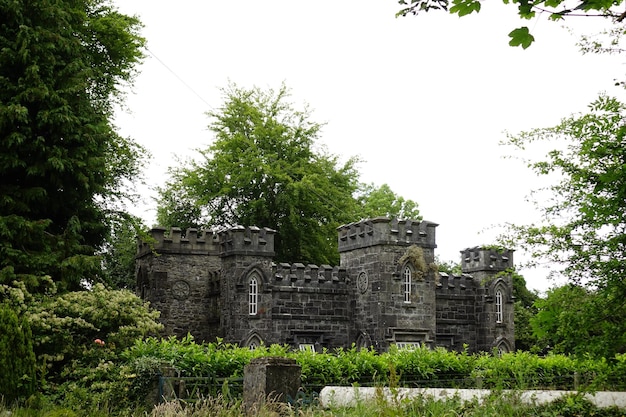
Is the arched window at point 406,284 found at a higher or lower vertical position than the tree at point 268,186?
lower

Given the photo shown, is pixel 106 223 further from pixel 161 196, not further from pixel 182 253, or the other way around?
pixel 161 196

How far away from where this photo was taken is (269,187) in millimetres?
38562

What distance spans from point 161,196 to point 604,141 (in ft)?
109

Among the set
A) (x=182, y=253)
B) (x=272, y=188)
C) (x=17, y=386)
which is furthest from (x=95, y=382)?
(x=272, y=188)

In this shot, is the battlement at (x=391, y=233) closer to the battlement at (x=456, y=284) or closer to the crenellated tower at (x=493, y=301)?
the battlement at (x=456, y=284)

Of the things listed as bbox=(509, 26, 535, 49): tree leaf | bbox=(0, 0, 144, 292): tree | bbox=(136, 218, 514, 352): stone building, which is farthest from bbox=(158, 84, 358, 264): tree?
bbox=(509, 26, 535, 49): tree leaf

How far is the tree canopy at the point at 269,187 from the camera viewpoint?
124 feet

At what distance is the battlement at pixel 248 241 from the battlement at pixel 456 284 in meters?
6.67

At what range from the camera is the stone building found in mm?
26688

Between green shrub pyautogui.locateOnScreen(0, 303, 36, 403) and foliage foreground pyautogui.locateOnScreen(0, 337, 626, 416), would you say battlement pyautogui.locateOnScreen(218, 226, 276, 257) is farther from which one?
green shrub pyautogui.locateOnScreen(0, 303, 36, 403)

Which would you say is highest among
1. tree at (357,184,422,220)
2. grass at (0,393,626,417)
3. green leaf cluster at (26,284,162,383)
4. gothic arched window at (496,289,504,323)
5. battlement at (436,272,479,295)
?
tree at (357,184,422,220)

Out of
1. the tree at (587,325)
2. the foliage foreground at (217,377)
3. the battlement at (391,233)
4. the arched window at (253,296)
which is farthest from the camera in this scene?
the battlement at (391,233)

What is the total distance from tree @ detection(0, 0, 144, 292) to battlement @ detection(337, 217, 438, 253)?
32.2ft

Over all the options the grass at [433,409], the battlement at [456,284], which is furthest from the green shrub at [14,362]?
the battlement at [456,284]
